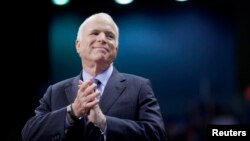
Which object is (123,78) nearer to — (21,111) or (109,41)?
(109,41)

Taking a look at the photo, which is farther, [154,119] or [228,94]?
[228,94]

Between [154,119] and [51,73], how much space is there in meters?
0.90

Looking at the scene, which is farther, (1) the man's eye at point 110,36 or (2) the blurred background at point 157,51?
(2) the blurred background at point 157,51

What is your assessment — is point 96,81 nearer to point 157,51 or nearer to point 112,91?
point 112,91

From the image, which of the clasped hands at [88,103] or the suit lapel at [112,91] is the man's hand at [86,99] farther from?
the suit lapel at [112,91]

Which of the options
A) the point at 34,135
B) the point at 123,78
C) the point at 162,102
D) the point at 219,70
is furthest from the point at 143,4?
the point at 34,135

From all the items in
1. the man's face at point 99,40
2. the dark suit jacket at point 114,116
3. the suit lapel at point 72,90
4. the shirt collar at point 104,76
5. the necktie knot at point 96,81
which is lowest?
the dark suit jacket at point 114,116

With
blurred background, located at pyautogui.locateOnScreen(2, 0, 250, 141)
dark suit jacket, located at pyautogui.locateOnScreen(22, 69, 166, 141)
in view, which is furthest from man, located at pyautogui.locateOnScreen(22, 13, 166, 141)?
blurred background, located at pyautogui.locateOnScreen(2, 0, 250, 141)

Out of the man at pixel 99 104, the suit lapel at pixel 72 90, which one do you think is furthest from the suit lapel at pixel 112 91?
the suit lapel at pixel 72 90

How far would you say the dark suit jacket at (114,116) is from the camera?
138 centimetres

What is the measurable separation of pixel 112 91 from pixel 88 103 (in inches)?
6.3

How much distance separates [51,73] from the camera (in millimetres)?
2189

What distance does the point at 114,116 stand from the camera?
1.42 metres

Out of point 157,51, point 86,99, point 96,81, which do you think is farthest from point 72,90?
point 157,51
